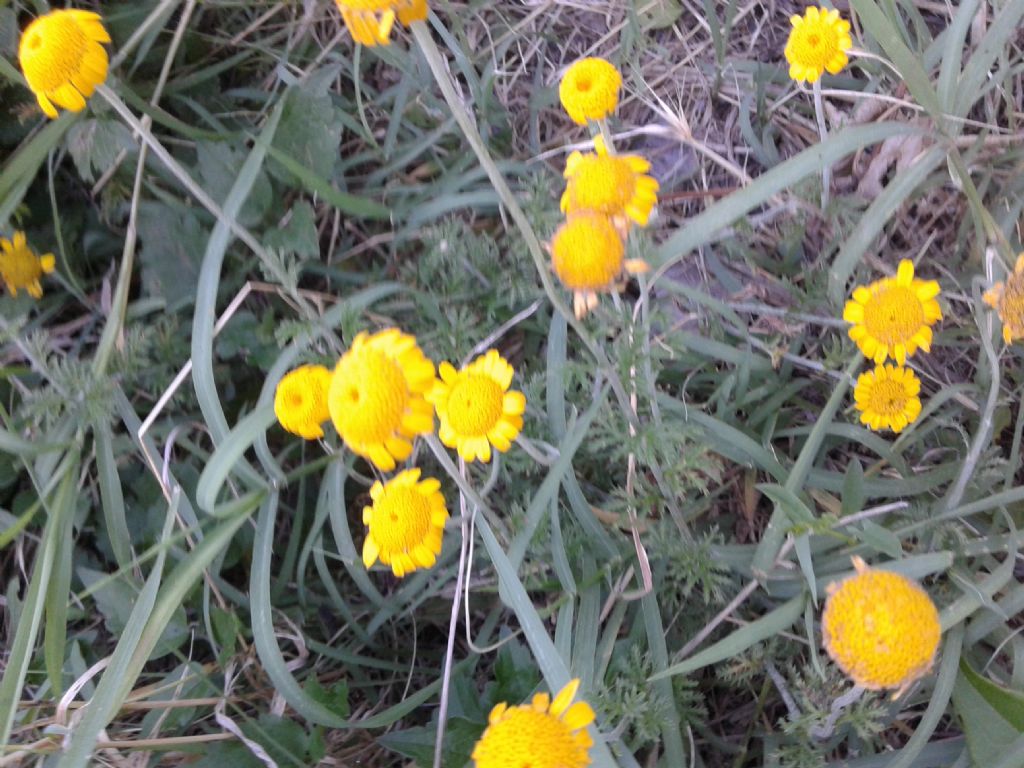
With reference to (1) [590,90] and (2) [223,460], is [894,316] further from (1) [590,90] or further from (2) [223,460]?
(2) [223,460]

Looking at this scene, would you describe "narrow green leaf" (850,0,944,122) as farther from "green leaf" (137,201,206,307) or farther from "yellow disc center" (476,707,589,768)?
"green leaf" (137,201,206,307)

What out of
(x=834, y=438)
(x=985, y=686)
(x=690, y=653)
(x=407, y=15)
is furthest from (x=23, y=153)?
(x=985, y=686)

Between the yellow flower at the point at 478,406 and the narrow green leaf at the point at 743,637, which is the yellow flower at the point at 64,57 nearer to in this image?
the yellow flower at the point at 478,406

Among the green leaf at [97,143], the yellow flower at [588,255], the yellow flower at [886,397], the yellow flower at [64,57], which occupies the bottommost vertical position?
the yellow flower at [886,397]

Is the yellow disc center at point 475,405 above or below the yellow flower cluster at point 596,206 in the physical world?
below

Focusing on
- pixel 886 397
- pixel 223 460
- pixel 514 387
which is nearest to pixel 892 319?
pixel 886 397

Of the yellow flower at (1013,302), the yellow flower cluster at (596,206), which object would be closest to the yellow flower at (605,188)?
the yellow flower cluster at (596,206)
